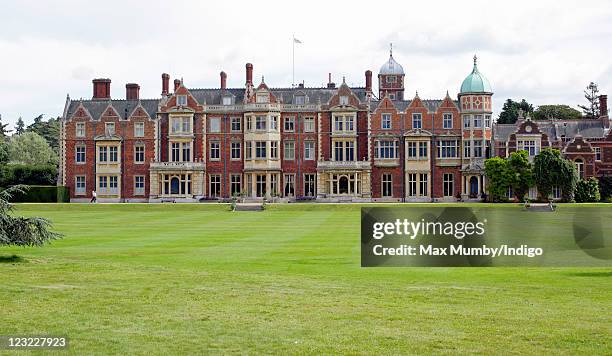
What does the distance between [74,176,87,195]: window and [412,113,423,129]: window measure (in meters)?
27.1

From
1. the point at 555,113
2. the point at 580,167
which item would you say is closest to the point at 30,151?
the point at 580,167

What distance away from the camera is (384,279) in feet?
52.1

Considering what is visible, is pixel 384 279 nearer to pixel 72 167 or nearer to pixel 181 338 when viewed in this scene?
pixel 181 338

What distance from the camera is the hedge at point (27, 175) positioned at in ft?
231

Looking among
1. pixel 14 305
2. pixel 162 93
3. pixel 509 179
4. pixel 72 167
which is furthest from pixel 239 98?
pixel 14 305

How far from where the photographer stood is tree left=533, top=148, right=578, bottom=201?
5862 cm

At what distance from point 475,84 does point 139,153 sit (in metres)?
27.7

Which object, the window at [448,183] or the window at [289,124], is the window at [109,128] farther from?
the window at [448,183]

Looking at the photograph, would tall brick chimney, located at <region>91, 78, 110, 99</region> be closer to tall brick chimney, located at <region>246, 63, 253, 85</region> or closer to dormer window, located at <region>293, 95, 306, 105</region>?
tall brick chimney, located at <region>246, 63, 253, 85</region>

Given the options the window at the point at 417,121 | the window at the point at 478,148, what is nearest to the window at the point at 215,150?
the window at the point at 417,121

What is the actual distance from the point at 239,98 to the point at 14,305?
5393cm

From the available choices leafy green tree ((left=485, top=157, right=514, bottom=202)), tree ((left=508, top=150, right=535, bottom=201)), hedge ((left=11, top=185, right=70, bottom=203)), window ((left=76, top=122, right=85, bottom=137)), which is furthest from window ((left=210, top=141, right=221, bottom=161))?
tree ((left=508, top=150, right=535, bottom=201))

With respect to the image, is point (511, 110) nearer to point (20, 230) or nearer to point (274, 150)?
point (274, 150)

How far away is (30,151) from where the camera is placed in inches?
3666
